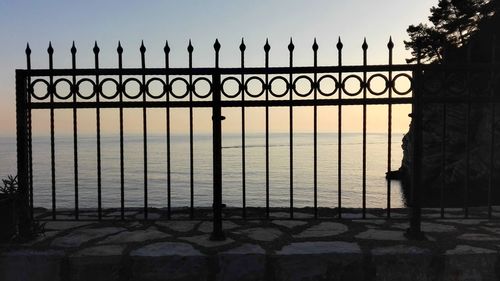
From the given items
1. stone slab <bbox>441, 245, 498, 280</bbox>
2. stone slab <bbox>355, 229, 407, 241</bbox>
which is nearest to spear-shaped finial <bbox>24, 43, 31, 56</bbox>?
stone slab <bbox>355, 229, 407, 241</bbox>

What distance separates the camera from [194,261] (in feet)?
12.7

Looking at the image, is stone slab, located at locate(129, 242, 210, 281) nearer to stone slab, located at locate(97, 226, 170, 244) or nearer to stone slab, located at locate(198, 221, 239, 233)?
stone slab, located at locate(97, 226, 170, 244)

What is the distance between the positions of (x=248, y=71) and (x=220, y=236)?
1.81 metres

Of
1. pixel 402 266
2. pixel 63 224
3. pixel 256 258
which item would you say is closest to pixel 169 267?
pixel 256 258

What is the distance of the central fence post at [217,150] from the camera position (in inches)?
174

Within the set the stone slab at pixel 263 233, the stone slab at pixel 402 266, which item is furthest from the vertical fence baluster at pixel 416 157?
the stone slab at pixel 263 233

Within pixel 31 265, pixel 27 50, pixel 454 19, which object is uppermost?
pixel 454 19

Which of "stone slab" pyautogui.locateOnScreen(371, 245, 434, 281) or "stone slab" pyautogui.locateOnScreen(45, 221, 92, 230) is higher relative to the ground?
"stone slab" pyautogui.locateOnScreen(45, 221, 92, 230)

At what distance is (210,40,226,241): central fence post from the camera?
4410 mm

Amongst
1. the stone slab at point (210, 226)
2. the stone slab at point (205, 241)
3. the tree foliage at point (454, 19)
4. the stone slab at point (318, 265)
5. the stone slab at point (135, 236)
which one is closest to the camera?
the stone slab at point (318, 265)

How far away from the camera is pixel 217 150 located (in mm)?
4480

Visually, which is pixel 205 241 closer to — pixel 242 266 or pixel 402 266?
pixel 242 266

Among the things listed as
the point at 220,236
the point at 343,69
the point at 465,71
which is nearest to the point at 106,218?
the point at 220,236

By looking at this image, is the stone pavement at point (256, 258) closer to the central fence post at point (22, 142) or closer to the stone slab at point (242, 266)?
the stone slab at point (242, 266)
